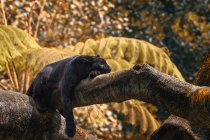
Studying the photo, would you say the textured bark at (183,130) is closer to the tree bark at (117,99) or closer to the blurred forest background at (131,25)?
the tree bark at (117,99)

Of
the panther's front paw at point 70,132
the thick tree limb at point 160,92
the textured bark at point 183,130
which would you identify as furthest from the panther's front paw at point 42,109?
the textured bark at point 183,130

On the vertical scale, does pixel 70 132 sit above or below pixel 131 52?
above

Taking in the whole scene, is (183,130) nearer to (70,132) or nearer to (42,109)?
(70,132)

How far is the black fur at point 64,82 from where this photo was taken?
3.57 meters

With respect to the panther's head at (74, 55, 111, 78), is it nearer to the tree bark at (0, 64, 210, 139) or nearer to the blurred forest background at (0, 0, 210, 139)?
the tree bark at (0, 64, 210, 139)

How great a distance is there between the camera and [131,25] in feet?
43.2

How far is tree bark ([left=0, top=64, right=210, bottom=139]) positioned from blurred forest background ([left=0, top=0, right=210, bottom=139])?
594cm

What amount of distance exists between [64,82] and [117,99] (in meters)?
0.66

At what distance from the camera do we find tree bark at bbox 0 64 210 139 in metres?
2.71

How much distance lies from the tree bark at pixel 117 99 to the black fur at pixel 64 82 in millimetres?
58

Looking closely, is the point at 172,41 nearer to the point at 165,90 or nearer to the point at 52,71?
the point at 52,71

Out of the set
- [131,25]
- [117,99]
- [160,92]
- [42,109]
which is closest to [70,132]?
[42,109]

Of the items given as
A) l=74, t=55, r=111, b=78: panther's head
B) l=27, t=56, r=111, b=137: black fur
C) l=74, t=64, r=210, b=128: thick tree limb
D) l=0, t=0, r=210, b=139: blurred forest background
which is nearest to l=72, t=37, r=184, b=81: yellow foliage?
l=0, t=0, r=210, b=139: blurred forest background

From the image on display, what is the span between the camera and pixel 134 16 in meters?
13.6
